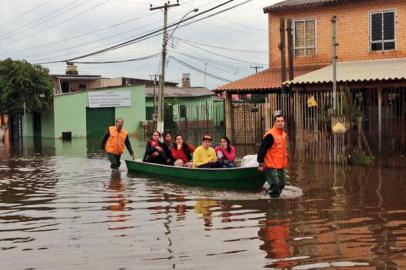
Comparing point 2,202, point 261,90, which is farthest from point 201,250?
point 261,90

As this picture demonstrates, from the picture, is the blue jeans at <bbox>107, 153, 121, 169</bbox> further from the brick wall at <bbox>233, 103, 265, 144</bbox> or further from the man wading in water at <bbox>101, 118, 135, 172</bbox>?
the brick wall at <bbox>233, 103, 265, 144</bbox>

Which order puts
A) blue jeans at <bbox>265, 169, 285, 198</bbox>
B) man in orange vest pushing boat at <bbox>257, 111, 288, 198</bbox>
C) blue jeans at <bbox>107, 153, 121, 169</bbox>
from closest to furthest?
man in orange vest pushing boat at <bbox>257, 111, 288, 198</bbox> → blue jeans at <bbox>265, 169, 285, 198</bbox> → blue jeans at <bbox>107, 153, 121, 169</bbox>

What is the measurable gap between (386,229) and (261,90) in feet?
53.1

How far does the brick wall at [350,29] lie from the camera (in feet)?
75.9

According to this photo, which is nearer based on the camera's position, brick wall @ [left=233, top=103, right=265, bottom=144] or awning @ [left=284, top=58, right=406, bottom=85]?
awning @ [left=284, top=58, right=406, bottom=85]

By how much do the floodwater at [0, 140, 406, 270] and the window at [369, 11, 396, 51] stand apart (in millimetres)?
9172

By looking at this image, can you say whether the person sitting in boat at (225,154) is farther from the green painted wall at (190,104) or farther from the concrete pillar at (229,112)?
the green painted wall at (190,104)

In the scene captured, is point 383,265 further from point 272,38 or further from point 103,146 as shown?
point 272,38

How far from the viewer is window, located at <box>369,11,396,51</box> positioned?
23312 millimetres

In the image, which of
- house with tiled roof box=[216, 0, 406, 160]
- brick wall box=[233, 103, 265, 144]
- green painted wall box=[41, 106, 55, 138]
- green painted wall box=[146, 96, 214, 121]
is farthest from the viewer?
green painted wall box=[41, 106, 55, 138]

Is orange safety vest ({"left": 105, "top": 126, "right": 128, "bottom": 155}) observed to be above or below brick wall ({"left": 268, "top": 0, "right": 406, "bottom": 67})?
below

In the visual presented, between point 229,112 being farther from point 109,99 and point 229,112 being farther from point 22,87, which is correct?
point 109,99

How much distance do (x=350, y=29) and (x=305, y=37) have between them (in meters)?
2.09

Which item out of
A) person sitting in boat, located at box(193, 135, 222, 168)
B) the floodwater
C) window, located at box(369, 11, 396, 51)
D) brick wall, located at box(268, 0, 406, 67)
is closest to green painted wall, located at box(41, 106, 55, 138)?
brick wall, located at box(268, 0, 406, 67)
